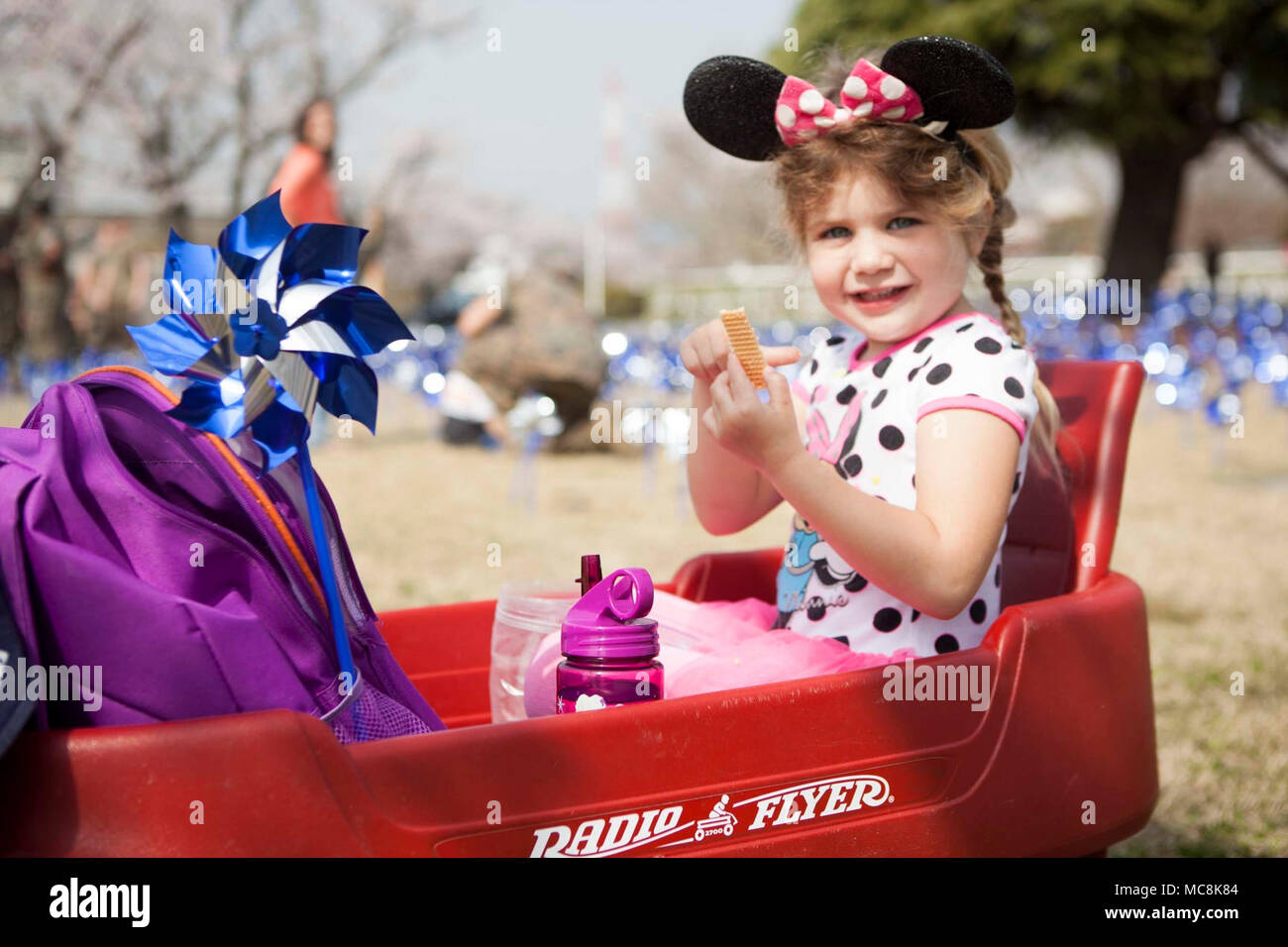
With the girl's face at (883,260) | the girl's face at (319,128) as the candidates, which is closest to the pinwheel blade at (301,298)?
the girl's face at (883,260)

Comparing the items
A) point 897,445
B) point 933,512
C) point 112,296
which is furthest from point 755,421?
point 112,296

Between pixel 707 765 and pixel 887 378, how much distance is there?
0.72 m

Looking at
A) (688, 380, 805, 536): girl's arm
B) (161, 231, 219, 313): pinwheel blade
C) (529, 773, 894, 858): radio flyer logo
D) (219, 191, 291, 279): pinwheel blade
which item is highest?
(219, 191, 291, 279): pinwheel blade

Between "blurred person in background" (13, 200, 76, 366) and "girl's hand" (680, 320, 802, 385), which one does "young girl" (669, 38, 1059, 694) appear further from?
"blurred person in background" (13, 200, 76, 366)

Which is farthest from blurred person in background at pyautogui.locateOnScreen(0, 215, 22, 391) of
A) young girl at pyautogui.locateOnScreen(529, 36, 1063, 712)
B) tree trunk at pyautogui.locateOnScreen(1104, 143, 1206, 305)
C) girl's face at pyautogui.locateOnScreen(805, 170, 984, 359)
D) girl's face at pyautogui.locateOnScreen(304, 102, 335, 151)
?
tree trunk at pyautogui.locateOnScreen(1104, 143, 1206, 305)

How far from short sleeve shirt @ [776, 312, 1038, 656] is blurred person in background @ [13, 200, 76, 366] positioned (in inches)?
421

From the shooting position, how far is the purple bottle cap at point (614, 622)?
1.40m

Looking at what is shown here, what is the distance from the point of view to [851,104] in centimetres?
173

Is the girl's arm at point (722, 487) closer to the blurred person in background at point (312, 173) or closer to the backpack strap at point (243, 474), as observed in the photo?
the backpack strap at point (243, 474)

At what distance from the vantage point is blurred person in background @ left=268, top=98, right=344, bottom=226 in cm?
624

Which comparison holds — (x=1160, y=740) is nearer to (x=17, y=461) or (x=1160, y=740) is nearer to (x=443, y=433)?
(x=17, y=461)

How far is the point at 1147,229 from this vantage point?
1492cm

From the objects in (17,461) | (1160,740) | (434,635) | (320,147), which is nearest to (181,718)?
(17,461)
